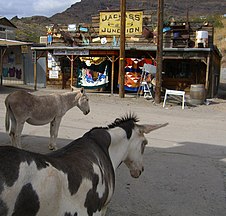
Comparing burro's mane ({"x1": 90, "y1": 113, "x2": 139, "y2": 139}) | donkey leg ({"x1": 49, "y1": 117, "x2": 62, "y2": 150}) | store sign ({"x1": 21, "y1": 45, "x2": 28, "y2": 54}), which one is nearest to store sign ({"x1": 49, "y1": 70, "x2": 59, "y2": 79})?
store sign ({"x1": 21, "y1": 45, "x2": 28, "y2": 54})

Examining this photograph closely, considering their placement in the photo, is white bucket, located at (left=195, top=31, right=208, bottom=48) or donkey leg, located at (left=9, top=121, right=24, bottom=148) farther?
white bucket, located at (left=195, top=31, right=208, bottom=48)

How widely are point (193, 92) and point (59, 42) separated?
12.4 metres

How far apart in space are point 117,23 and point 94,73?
3.93 m

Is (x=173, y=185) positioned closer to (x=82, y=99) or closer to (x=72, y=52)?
(x=82, y=99)

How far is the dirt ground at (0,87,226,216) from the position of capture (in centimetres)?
474

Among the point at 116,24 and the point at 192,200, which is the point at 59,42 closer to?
the point at 116,24

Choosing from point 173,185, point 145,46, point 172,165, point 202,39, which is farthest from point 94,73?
point 173,185

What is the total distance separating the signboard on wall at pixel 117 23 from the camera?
72.2ft

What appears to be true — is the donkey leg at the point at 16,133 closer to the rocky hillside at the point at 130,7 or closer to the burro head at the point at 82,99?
the burro head at the point at 82,99

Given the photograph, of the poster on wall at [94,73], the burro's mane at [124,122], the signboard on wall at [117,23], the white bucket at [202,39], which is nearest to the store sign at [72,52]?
the poster on wall at [94,73]

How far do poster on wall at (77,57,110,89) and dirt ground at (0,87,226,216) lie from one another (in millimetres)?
9367

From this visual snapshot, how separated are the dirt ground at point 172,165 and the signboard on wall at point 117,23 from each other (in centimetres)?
1032

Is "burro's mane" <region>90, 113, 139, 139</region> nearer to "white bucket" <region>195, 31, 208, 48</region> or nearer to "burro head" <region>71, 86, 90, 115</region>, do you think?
"burro head" <region>71, 86, 90, 115</region>

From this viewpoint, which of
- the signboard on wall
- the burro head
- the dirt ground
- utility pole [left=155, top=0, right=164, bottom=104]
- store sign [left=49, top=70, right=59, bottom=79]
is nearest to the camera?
the dirt ground
